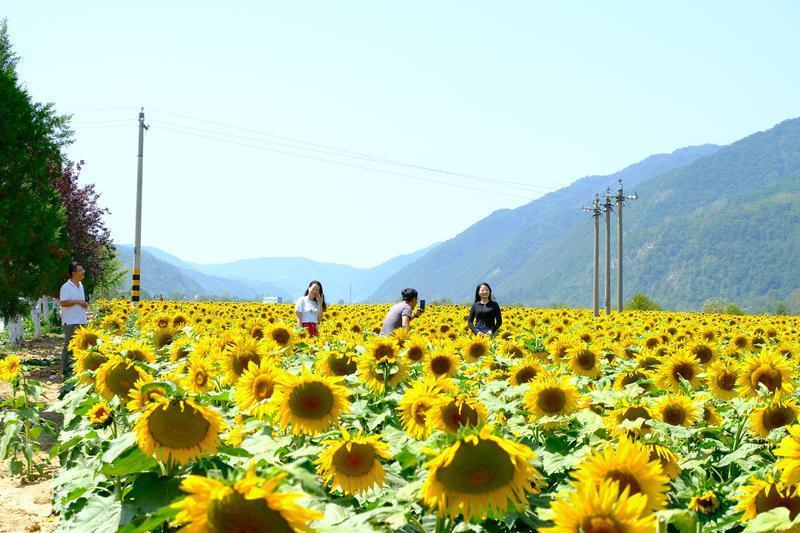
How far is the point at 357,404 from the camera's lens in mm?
5066

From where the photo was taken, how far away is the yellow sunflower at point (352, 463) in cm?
307

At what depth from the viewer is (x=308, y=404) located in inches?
143

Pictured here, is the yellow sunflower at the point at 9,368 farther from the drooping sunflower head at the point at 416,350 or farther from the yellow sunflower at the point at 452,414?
the yellow sunflower at the point at 452,414

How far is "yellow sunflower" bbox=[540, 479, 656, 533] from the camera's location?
6.23ft

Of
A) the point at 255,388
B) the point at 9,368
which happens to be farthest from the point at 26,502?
the point at 255,388

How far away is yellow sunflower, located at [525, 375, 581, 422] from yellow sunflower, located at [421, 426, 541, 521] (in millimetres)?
2186

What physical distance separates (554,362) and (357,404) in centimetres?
354

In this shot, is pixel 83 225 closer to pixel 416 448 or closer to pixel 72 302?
pixel 72 302

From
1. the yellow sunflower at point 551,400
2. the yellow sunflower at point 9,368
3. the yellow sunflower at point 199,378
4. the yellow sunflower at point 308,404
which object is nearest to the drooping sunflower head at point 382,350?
the yellow sunflower at point 199,378

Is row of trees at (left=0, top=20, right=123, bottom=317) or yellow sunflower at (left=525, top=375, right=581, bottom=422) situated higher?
row of trees at (left=0, top=20, right=123, bottom=317)

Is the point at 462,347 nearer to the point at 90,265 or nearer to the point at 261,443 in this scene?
the point at 261,443

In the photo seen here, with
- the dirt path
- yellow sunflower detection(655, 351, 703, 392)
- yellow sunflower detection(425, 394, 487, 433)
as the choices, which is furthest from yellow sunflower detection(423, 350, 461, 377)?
the dirt path

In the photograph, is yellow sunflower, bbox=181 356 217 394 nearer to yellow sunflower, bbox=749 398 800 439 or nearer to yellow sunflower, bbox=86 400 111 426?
yellow sunflower, bbox=86 400 111 426

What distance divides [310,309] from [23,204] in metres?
12.8
